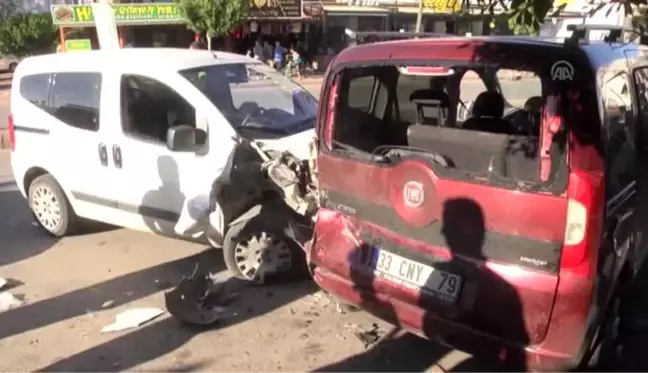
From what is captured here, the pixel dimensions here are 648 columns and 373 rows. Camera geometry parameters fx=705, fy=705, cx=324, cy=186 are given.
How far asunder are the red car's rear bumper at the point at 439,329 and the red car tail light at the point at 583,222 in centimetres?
45

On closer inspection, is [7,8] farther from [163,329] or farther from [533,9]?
[533,9]

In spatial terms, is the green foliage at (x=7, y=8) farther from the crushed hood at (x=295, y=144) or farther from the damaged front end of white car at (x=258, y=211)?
the damaged front end of white car at (x=258, y=211)

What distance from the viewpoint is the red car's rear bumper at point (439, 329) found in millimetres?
3338

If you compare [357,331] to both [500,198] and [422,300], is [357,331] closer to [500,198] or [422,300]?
[422,300]

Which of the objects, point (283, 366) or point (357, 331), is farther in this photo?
point (357, 331)

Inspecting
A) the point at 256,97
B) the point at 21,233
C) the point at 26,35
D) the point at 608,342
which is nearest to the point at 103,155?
the point at 256,97

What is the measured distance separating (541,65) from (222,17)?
27.2 metres

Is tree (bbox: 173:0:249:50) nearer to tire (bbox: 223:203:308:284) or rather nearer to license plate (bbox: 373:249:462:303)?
tire (bbox: 223:203:308:284)

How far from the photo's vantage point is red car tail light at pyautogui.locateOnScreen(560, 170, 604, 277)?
314 cm

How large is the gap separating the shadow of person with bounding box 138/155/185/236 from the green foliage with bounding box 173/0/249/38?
23.8 meters

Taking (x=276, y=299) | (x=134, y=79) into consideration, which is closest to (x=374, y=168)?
(x=276, y=299)

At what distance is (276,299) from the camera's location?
17.4 feet

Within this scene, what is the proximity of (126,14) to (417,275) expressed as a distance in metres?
29.3

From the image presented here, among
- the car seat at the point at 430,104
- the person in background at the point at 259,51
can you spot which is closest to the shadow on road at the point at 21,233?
the car seat at the point at 430,104
